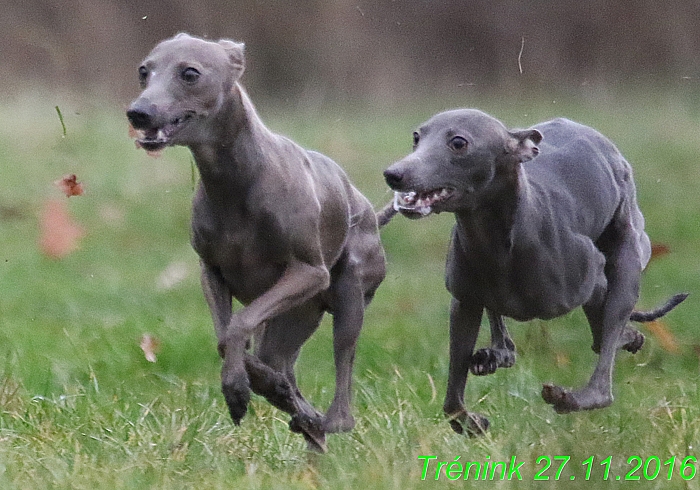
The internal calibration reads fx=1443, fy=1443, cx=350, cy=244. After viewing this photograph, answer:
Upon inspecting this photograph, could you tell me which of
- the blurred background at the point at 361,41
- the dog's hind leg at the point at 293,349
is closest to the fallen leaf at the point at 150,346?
the dog's hind leg at the point at 293,349

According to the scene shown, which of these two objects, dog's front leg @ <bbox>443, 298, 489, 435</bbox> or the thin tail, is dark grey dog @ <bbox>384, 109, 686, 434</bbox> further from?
the thin tail

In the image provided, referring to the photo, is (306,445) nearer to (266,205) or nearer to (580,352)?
(266,205)

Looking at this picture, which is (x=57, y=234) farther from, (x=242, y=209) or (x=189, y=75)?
(x=189, y=75)

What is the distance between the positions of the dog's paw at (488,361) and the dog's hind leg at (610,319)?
365 millimetres

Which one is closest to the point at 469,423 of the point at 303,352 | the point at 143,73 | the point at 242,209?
the point at 242,209

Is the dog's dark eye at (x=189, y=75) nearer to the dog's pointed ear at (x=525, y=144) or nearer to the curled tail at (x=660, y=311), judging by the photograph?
the dog's pointed ear at (x=525, y=144)

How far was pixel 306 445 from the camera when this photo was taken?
538 cm

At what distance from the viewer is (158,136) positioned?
4.68 metres

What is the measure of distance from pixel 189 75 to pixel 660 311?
2.35m

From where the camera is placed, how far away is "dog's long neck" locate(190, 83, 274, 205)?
4949mm

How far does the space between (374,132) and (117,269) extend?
12.3ft

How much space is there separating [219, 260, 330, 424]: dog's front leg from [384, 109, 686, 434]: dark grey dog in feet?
1.41

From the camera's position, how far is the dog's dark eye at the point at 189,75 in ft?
15.7

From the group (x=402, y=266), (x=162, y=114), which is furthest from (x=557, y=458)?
(x=402, y=266)
